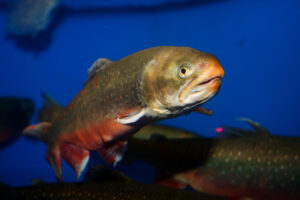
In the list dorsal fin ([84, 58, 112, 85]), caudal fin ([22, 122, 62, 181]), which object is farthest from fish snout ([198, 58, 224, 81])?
caudal fin ([22, 122, 62, 181])

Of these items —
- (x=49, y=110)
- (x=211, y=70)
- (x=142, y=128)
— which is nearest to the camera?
(x=211, y=70)

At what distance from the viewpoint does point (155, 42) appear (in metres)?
4.97

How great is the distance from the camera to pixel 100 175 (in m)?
1.90

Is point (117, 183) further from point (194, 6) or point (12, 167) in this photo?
point (194, 6)

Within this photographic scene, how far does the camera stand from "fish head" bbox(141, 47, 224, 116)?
4.46ft

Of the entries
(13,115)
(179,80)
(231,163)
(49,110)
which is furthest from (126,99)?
(13,115)

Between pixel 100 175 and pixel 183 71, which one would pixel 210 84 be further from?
pixel 100 175

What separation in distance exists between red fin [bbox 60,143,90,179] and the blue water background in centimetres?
239

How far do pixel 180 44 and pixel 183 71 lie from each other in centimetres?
363

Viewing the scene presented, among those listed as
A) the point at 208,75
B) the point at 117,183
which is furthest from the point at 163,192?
the point at 208,75

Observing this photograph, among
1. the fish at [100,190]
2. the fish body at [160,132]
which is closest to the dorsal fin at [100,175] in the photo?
the fish at [100,190]

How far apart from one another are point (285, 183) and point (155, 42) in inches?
151

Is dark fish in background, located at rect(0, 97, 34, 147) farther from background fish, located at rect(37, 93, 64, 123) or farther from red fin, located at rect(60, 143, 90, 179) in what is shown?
red fin, located at rect(60, 143, 90, 179)

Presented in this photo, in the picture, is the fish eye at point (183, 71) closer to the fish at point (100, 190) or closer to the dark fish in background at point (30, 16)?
the fish at point (100, 190)
